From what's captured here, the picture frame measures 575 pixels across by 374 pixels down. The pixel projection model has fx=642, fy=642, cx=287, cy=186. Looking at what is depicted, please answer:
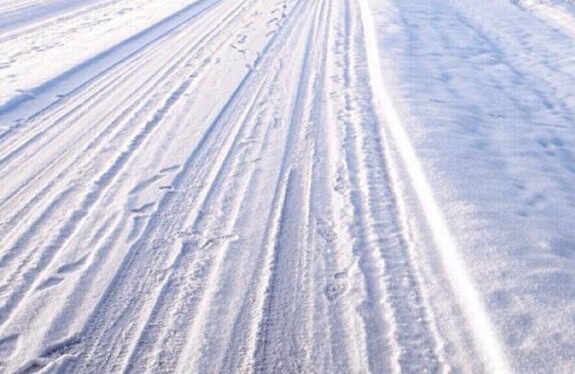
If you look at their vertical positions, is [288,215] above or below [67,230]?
below

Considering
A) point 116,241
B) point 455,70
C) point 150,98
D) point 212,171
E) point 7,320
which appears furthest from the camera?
point 455,70

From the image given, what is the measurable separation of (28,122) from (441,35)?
27.5 feet

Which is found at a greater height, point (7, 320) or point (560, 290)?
point (7, 320)

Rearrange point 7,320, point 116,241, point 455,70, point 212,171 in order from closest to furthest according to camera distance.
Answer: point 7,320 < point 116,241 < point 212,171 < point 455,70

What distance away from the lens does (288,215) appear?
16.5ft

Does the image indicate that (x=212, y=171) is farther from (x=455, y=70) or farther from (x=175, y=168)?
(x=455, y=70)

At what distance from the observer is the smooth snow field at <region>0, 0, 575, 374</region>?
139 inches

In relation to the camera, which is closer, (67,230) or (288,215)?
(67,230)

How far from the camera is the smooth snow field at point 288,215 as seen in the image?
3.53m

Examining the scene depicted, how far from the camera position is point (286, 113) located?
7.50 m

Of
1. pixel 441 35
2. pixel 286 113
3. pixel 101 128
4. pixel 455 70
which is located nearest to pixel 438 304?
pixel 286 113

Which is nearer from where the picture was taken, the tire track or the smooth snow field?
the smooth snow field

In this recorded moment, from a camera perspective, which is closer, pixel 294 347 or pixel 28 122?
pixel 294 347

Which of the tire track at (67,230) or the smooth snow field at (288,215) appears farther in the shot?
the tire track at (67,230)
